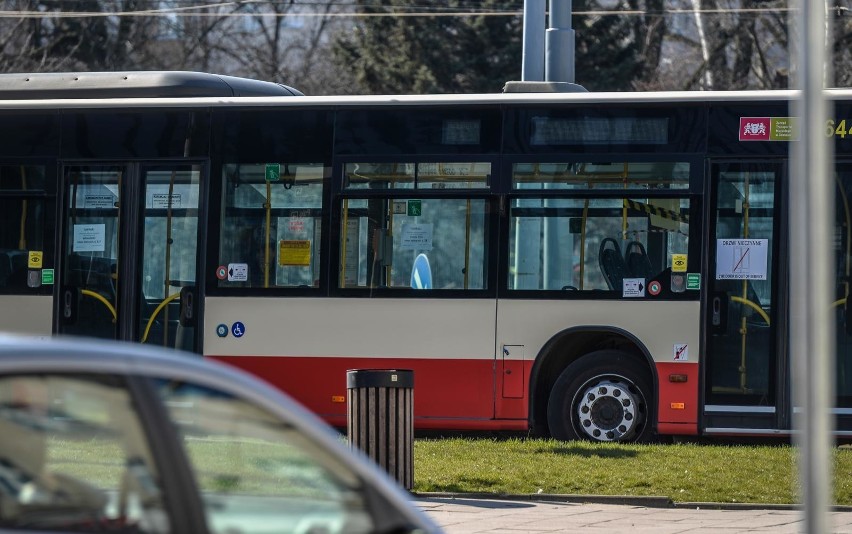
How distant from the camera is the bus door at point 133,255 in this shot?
41.7 feet

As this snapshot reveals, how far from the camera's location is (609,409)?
1217cm

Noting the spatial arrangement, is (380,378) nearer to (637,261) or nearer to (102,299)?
(637,261)

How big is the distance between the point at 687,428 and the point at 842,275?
175 cm

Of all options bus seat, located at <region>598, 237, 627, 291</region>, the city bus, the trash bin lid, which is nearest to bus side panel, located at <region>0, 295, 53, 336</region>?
the city bus

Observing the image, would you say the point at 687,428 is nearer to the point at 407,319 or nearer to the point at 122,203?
the point at 407,319

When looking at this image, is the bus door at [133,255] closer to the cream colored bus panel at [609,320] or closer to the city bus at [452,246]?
the city bus at [452,246]

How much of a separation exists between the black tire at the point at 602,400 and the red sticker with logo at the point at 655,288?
0.60 metres

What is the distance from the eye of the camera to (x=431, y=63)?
124 feet

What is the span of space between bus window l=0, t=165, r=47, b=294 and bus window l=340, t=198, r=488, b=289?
2850mm

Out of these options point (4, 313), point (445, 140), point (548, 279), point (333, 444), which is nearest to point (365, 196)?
point (445, 140)

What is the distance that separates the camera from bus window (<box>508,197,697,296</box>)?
11.9 meters

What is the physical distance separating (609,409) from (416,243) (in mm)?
2149

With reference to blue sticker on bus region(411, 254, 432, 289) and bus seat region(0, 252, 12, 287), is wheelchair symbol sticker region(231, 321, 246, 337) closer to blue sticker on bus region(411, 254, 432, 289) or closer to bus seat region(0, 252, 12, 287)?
blue sticker on bus region(411, 254, 432, 289)

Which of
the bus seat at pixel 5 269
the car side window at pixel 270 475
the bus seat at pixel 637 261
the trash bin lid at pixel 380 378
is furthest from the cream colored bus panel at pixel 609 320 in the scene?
the car side window at pixel 270 475
